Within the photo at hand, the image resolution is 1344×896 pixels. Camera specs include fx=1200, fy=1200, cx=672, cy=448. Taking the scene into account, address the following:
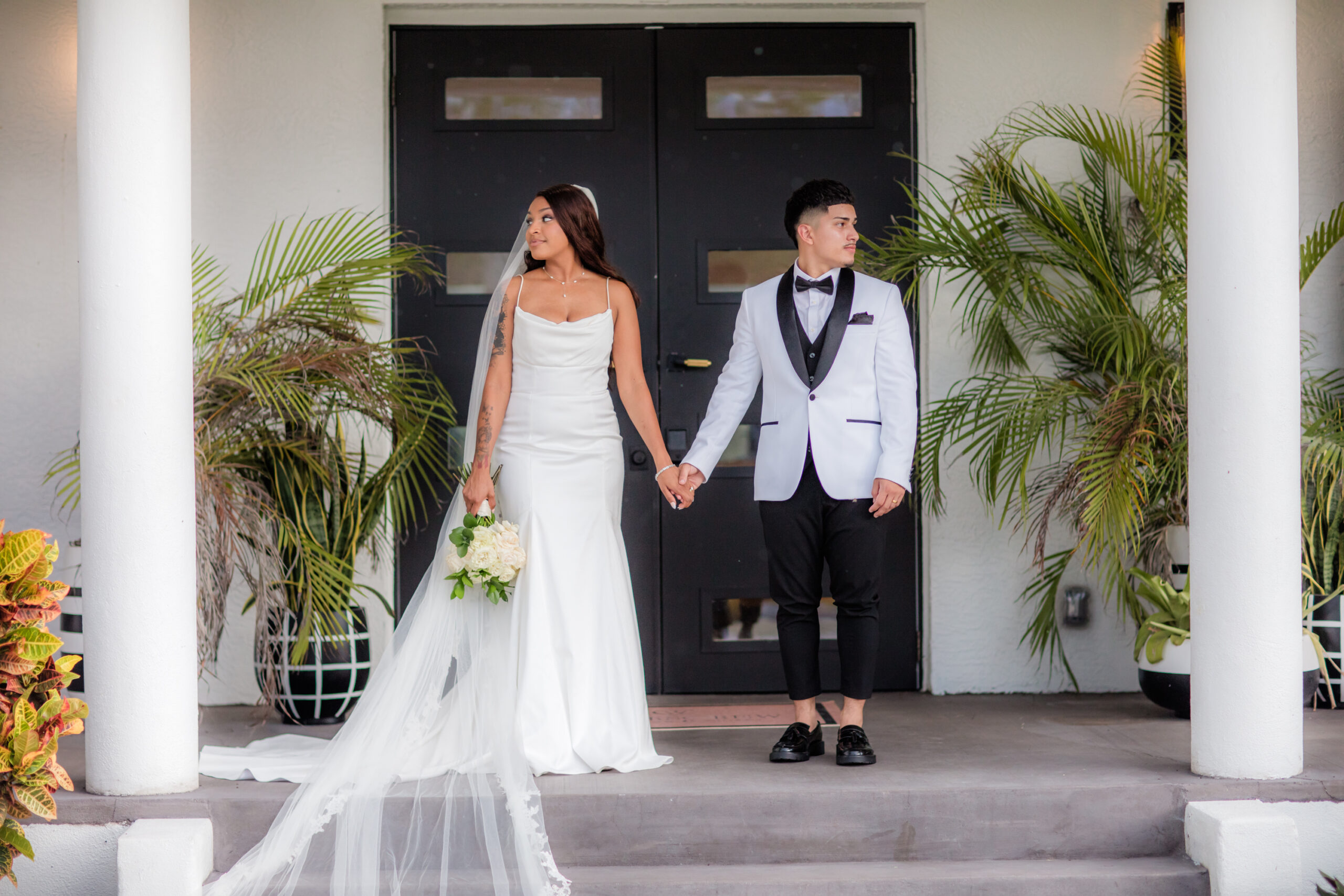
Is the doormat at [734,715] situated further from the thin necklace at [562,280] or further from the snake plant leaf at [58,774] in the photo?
the snake plant leaf at [58,774]

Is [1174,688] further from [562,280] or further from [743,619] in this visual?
[562,280]

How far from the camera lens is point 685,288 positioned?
491 cm

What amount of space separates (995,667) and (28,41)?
15.0 feet

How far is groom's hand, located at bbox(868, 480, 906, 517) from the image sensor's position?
11.5 feet

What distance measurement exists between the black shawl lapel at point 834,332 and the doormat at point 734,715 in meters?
1.32

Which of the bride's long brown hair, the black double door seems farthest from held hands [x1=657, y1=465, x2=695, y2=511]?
the black double door

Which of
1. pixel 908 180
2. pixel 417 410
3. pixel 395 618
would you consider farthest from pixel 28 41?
pixel 908 180

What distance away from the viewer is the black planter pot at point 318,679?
4.28 m

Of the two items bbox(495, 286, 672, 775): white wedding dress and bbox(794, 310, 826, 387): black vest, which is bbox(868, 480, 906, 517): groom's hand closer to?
bbox(794, 310, 826, 387): black vest

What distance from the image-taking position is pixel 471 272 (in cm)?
491

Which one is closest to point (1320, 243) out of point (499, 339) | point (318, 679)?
point (499, 339)

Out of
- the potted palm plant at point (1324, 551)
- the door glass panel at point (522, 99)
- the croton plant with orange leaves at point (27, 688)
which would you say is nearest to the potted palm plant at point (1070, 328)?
the potted palm plant at point (1324, 551)

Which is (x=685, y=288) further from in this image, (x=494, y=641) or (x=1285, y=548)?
(x=1285, y=548)

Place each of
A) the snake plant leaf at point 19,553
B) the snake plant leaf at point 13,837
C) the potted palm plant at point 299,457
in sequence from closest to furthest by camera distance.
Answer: the snake plant leaf at point 19,553, the snake plant leaf at point 13,837, the potted palm plant at point 299,457
